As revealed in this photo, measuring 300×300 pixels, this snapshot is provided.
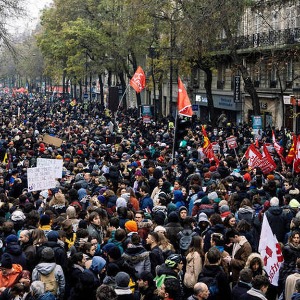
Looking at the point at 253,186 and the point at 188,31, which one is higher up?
the point at 188,31

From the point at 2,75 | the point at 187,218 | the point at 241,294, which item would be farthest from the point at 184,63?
the point at 2,75

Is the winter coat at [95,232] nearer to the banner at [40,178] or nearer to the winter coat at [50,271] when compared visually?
the winter coat at [50,271]

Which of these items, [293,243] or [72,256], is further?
[293,243]

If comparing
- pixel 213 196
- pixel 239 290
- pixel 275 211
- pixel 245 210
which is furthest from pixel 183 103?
pixel 239 290

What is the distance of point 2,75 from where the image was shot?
133375mm

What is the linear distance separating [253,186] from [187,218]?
4667 mm

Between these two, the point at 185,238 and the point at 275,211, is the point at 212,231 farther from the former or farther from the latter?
the point at 275,211

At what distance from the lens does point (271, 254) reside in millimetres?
8852

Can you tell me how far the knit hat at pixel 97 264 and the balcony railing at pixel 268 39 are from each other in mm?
27823

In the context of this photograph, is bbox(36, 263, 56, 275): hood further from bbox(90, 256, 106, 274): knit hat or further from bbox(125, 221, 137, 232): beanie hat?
bbox(125, 221, 137, 232): beanie hat

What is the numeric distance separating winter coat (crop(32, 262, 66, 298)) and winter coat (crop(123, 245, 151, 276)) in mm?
939

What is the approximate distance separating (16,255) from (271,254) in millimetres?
3289

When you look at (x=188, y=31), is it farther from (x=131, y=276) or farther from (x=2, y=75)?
(x=2, y=75)

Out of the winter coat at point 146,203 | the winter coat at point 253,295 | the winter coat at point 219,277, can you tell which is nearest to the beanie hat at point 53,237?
the winter coat at point 219,277
